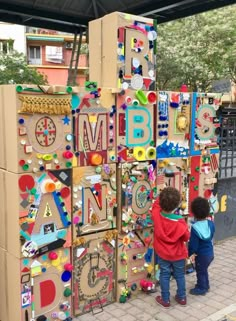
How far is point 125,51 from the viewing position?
3721mm

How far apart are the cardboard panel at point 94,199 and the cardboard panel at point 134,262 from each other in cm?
31

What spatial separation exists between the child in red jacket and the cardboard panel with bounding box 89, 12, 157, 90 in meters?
1.20

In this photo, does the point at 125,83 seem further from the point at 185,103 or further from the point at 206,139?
the point at 206,139

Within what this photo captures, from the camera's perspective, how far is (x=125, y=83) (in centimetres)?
375

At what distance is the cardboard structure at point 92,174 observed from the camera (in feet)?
10.6

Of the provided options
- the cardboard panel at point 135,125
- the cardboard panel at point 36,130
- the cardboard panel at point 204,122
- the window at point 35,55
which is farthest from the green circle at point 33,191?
the window at point 35,55

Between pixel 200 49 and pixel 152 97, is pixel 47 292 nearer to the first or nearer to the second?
pixel 152 97

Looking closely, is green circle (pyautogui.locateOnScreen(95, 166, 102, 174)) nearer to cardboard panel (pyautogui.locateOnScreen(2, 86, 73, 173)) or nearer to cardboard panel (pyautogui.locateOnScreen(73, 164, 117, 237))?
cardboard panel (pyautogui.locateOnScreen(73, 164, 117, 237))

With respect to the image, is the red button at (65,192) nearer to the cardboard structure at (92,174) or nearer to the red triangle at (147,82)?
the cardboard structure at (92,174)

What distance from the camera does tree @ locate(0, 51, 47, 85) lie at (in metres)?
16.1

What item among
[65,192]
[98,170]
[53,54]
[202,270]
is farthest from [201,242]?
[53,54]

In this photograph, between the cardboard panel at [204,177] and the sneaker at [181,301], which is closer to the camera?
the sneaker at [181,301]

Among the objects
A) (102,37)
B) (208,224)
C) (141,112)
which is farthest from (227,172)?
(102,37)

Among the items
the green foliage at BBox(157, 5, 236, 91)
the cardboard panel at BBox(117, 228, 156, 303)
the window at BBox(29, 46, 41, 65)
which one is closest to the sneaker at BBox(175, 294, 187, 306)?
the cardboard panel at BBox(117, 228, 156, 303)
